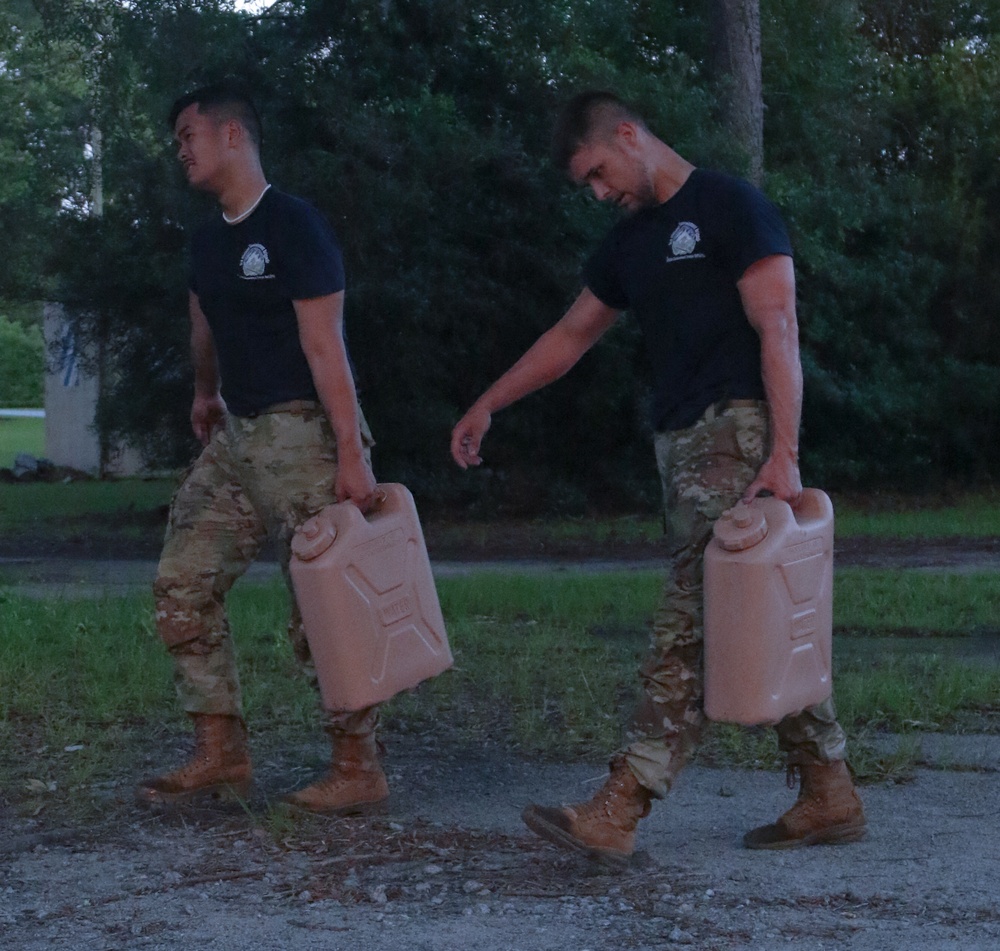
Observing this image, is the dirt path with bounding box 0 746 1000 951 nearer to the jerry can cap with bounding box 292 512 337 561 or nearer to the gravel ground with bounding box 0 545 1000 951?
the gravel ground with bounding box 0 545 1000 951

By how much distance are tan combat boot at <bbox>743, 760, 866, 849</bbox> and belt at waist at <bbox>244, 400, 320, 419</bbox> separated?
70.6 inches

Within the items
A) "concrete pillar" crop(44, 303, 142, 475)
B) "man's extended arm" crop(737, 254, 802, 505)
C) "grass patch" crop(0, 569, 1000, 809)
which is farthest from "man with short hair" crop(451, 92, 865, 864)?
"concrete pillar" crop(44, 303, 142, 475)

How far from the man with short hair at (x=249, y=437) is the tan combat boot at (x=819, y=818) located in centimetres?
120

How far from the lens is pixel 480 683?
6832mm

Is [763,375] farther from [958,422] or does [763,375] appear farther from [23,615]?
[958,422]

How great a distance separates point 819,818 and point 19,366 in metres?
65.0

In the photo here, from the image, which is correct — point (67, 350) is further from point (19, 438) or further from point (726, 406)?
point (19, 438)

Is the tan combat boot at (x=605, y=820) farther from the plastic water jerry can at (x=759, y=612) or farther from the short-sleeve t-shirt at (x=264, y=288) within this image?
the short-sleeve t-shirt at (x=264, y=288)

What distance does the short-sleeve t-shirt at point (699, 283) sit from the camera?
407cm

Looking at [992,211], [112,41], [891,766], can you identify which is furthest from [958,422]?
[891,766]

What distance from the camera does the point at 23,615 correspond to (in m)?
8.56

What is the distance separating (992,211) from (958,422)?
2.89 meters

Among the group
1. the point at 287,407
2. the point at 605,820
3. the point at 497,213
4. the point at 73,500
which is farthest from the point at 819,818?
the point at 73,500

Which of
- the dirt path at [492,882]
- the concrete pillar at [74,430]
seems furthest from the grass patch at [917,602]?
the concrete pillar at [74,430]
